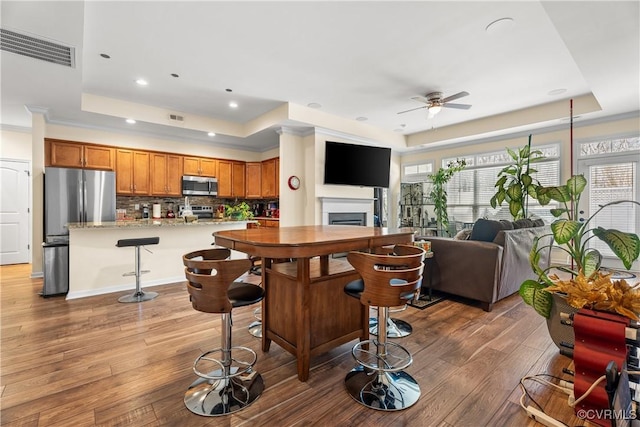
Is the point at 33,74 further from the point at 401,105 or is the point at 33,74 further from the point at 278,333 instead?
the point at 401,105

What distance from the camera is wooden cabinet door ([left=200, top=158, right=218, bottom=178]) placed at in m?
6.57

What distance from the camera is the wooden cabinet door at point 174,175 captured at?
6.15 m

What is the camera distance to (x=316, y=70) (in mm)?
3854

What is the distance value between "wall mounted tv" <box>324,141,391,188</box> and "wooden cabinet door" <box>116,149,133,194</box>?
3913 mm

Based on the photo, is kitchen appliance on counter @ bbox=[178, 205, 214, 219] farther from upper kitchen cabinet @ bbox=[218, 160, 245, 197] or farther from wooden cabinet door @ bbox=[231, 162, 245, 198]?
wooden cabinet door @ bbox=[231, 162, 245, 198]

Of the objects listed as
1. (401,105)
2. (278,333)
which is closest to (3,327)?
(278,333)

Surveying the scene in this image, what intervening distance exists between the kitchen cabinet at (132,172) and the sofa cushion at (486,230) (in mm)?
6083

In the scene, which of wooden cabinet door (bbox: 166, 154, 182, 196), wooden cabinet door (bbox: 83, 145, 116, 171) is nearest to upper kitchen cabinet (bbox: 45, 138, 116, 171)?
wooden cabinet door (bbox: 83, 145, 116, 171)

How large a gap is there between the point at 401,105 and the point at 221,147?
425cm

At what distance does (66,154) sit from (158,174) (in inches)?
58.1

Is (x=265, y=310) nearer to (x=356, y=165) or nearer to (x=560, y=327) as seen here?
(x=560, y=327)

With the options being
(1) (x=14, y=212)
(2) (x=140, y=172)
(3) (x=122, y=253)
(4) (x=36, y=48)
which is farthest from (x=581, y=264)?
(1) (x=14, y=212)

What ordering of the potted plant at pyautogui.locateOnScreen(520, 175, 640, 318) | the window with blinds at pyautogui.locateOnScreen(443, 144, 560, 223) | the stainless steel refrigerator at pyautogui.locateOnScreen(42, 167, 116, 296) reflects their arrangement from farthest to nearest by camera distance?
the window with blinds at pyautogui.locateOnScreen(443, 144, 560, 223) → the stainless steel refrigerator at pyautogui.locateOnScreen(42, 167, 116, 296) → the potted plant at pyautogui.locateOnScreen(520, 175, 640, 318)

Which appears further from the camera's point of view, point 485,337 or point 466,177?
point 466,177
